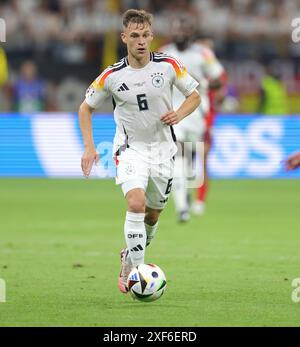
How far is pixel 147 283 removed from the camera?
8.37 m

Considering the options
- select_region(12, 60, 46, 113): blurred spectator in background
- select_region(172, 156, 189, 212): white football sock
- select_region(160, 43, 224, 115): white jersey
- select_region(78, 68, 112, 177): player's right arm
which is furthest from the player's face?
select_region(12, 60, 46, 113): blurred spectator in background

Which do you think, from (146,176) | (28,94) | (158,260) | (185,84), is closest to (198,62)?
(158,260)

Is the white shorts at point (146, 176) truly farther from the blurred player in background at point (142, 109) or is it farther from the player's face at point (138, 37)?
the player's face at point (138, 37)

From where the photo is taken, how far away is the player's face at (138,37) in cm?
893

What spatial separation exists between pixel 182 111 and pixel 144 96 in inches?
13.4

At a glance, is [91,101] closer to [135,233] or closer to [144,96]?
[144,96]

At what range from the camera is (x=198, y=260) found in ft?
36.9

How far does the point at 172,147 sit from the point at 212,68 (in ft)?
20.1

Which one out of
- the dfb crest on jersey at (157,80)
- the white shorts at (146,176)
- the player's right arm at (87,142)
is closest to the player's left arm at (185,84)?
the dfb crest on jersey at (157,80)

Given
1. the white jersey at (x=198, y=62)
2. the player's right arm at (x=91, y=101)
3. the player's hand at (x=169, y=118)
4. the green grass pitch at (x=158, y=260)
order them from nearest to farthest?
the green grass pitch at (x=158, y=260) < the player's hand at (x=169, y=118) < the player's right arm at (x=91, y=101) < the white jersey at (x=198, y=62)

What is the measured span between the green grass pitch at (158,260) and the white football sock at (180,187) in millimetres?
301

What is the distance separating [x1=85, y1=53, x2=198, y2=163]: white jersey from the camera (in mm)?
9109

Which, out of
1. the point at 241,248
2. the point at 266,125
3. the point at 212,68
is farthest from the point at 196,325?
the point at 266,125
